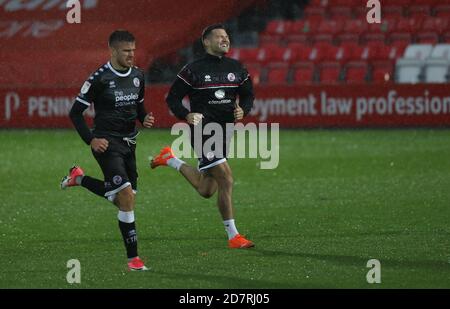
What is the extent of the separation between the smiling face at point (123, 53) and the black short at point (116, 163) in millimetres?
700

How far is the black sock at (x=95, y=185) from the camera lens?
10477 mm

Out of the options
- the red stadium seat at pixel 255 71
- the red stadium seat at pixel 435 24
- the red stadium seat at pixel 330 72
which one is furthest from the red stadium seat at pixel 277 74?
the red stadium seat at pixel 435 24

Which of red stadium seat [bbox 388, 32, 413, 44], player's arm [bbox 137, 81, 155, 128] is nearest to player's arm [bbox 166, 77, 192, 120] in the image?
player's arm [bbox 137, 81, 155, 128]

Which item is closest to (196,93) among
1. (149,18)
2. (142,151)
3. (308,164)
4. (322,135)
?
(308,164)

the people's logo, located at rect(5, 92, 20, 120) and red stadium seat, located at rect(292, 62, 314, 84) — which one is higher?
red stadium seat, located at rect(292, 62, 314, 84)

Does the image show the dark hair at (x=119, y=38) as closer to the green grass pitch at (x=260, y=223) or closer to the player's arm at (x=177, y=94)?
the player's arm at (x=177, y=94)

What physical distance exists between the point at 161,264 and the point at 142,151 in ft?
36.5

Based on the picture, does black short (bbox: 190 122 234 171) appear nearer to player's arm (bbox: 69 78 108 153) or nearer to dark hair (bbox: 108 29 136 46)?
player's arm (bbox: 69 78 108 153)

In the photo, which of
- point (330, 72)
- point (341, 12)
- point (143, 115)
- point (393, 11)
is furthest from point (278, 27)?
point (143, 115)

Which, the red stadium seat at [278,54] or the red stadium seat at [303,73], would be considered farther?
the red stadium seat at [278,54]

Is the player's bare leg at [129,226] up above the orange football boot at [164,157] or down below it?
below

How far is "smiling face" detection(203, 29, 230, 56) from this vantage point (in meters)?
10.7

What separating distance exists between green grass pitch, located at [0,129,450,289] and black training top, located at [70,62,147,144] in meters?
1.21
